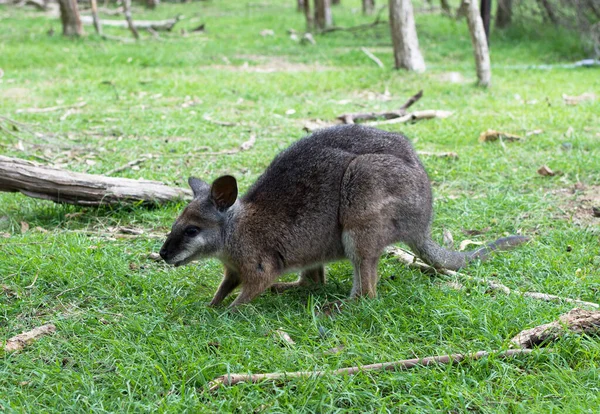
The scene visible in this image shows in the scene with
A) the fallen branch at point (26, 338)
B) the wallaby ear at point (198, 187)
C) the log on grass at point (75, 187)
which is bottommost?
the fallen branch at point (26, 338)

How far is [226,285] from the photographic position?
13.5 ft

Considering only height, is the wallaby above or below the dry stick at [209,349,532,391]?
above

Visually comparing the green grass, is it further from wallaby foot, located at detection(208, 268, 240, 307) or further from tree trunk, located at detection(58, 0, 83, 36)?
tree trunk, located at detection(58, 0, 83, 36)

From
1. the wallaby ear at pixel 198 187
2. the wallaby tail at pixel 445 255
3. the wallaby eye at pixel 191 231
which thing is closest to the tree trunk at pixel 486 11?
the wallaby tail at pixel 445 255

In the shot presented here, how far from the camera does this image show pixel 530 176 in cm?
613

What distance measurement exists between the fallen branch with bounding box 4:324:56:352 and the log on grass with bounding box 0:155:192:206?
1860 mm

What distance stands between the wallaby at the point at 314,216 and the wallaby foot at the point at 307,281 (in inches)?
9.0

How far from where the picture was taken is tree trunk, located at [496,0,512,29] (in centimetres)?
1485

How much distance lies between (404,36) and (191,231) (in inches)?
318

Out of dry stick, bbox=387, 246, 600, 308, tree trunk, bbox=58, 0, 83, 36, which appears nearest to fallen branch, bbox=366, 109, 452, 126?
dry stick, bbox=387, 246, 600, 308

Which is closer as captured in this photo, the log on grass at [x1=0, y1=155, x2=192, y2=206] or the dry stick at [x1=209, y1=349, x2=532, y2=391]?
the dry stick at [x1=209, y1=349, x2=532, y2=391]

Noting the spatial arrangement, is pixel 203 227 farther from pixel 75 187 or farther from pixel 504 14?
pixel 504 14

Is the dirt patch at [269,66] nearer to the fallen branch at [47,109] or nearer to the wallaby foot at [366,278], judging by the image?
the fallen branch at [47,109]

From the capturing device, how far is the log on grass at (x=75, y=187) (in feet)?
17.0
